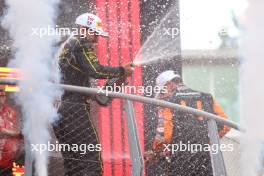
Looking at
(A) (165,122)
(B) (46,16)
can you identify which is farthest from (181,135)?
(B) (46,16)

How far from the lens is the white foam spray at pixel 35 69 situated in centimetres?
476

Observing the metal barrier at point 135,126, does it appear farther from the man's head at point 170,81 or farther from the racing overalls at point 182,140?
the man's head at point 170,81

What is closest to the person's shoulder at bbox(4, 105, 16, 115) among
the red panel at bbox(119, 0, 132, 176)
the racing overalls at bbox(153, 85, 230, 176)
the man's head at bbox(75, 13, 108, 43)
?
the man's head at bbox(75, 13, 108, 43)

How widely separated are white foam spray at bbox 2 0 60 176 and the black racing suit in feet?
0.36

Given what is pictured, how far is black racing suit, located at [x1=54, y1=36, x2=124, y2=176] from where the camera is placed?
196 inches

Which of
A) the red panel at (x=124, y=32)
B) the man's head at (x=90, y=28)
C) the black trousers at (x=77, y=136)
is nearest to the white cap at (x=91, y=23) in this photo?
the man's head at (x=90, y=28)

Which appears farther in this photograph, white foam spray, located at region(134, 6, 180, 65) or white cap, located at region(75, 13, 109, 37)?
white foam spray, located at region(134, 6, 180, 65)

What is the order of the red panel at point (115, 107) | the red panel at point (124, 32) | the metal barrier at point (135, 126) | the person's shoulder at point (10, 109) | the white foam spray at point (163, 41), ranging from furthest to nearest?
the white foam spray at point (163, 41) → the red panel at point (124, 32) → the red panel at point (115, 107) → the person's shoulder at point (10, 109) → the metal barrier at point (135, 126)

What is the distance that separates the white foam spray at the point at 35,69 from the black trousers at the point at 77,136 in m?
0.09

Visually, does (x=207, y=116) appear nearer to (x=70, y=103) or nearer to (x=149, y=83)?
(x=70, y=103)

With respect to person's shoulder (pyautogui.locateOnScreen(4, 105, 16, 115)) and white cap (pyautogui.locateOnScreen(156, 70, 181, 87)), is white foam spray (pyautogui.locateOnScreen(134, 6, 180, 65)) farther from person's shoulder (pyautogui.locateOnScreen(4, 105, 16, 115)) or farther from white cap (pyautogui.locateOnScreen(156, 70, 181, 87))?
person's shoulder (pyautogui.locateOnScreen(4, 105, 16, 115))

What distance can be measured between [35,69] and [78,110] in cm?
45

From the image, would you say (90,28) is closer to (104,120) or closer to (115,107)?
(115,107)

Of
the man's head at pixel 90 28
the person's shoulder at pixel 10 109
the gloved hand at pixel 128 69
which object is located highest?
the man's head at pixel 90 28
